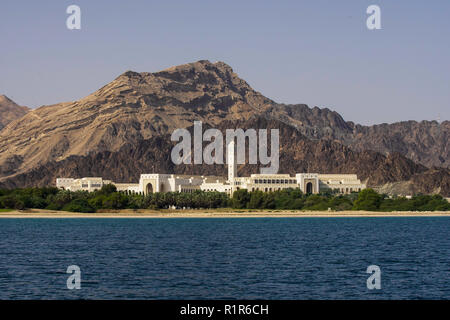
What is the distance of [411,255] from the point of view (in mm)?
95750

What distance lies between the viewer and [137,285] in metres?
64.7

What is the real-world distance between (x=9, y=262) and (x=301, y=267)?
3226 cm

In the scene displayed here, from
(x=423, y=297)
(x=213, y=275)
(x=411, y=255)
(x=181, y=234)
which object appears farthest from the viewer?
(x=181, y=234)

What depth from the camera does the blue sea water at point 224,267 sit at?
61062 millimetres

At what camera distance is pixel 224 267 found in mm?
79125

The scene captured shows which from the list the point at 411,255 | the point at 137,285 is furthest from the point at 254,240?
the point at 137,285

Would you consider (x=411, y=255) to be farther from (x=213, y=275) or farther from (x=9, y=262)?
(x=9, y=262)

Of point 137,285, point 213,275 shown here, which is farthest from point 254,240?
point 137,285

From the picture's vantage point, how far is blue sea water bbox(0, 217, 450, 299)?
200ft

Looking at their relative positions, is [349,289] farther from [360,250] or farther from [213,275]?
[360,250]
